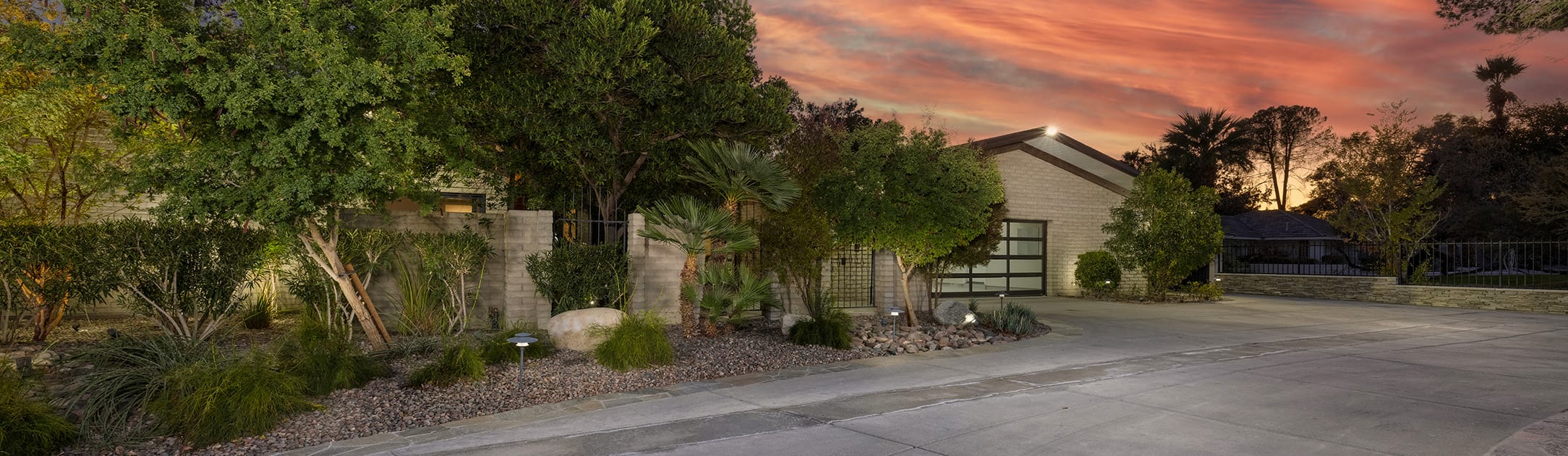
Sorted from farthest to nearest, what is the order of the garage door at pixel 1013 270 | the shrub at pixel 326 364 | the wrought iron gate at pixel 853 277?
1. the garage door at pixel 1013 270
2. the wrought iron gate at pixel 853 277
3. the shrub at pixel 326 364

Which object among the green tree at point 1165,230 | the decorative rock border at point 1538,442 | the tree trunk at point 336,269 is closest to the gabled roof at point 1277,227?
the green tree at point 1165,230

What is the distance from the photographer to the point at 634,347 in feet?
30.0

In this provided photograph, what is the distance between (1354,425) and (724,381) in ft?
18.1

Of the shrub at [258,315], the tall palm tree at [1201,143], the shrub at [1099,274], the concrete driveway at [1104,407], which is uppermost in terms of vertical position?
the tall palm tree at [1201,143]

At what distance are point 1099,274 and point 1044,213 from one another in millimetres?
2259

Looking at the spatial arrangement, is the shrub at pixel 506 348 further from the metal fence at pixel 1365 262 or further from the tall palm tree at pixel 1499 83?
the tall palm tree at pixel 1499 83

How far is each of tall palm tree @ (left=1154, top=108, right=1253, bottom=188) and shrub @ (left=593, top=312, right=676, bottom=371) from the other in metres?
38.2

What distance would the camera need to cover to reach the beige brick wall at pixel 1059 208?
898 inches

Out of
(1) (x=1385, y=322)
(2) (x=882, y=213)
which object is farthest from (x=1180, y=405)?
(1) (x=1385, y=322)

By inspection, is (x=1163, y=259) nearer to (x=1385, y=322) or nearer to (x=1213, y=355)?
(x=1385, y=322)

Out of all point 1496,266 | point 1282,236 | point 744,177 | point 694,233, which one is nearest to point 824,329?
point 694,233

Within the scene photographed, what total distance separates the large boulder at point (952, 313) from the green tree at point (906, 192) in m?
1.34

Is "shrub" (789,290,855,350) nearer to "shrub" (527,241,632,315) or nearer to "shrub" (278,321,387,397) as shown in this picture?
"shrub" (527,241,632,315)

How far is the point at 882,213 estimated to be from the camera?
12672 mm
